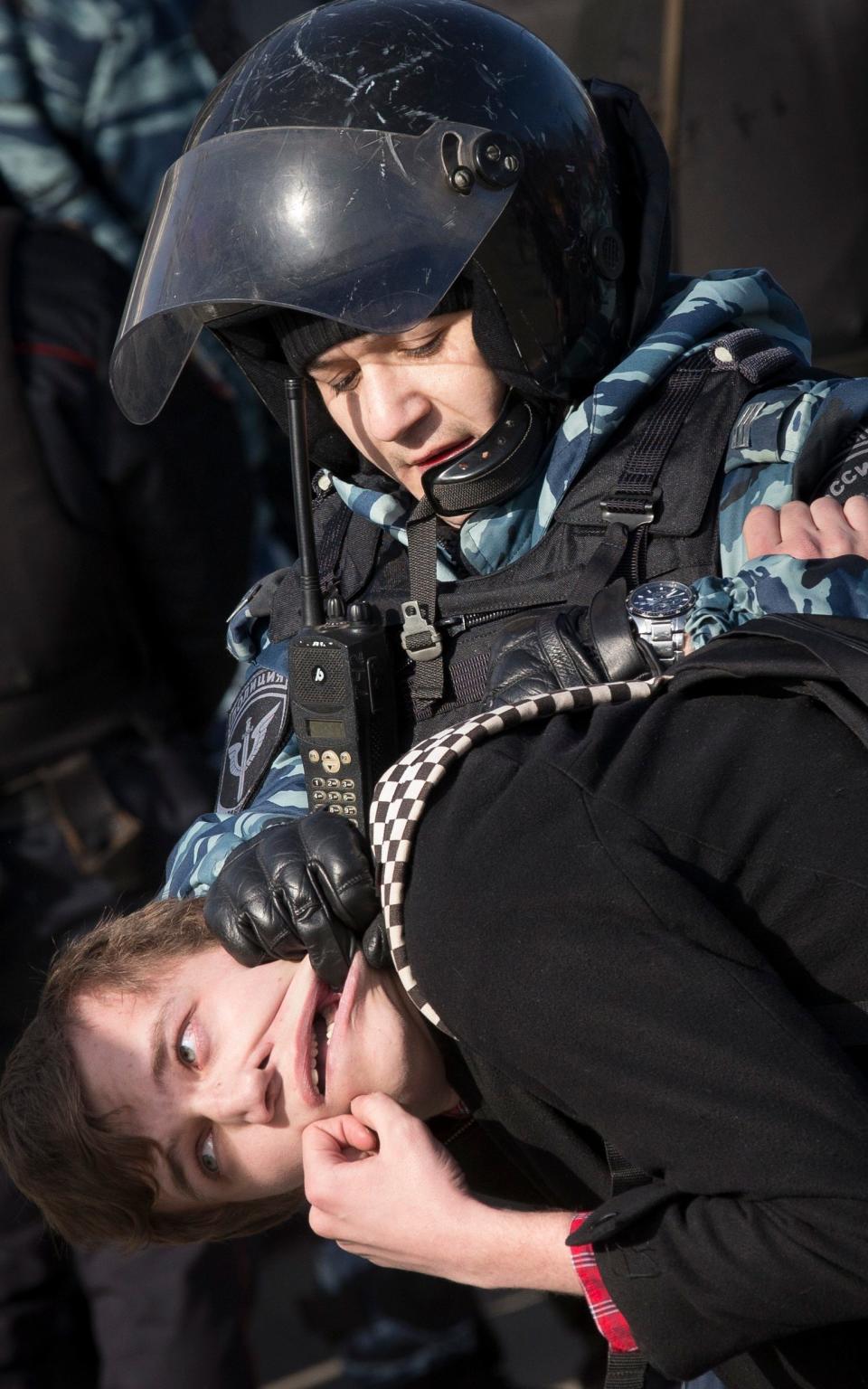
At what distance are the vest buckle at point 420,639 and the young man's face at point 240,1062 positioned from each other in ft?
1.49

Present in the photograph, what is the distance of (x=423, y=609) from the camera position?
2.06 m

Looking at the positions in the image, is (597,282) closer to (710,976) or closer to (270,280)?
(270,280)

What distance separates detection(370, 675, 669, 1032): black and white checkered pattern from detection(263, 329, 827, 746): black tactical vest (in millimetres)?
313

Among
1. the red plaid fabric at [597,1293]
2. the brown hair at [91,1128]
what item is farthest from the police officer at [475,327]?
the red plaid fabric at [597,1293]

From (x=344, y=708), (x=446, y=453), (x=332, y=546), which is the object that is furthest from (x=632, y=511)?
(x=332, y=546)

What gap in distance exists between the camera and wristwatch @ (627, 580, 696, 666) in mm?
1664

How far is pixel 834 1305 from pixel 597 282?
4.36ft

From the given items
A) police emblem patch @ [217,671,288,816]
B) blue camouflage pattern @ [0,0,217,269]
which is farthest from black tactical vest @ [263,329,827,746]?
blue camouflage pattern @ [0,0,217,269]

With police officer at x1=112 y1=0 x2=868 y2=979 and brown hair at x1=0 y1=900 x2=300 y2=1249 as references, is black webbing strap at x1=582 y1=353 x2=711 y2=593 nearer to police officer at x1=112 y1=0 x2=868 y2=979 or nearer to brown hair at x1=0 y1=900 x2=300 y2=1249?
police officer at x1=112 y1=0 x2=868 y2=979

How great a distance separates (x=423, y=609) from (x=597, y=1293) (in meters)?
0.93

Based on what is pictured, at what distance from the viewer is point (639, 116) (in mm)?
2203

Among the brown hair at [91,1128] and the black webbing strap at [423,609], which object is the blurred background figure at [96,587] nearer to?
the brown hair at [91,1128]

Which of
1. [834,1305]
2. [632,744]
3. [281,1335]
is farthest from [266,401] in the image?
[281,1335]

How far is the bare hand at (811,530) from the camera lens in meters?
1.62
